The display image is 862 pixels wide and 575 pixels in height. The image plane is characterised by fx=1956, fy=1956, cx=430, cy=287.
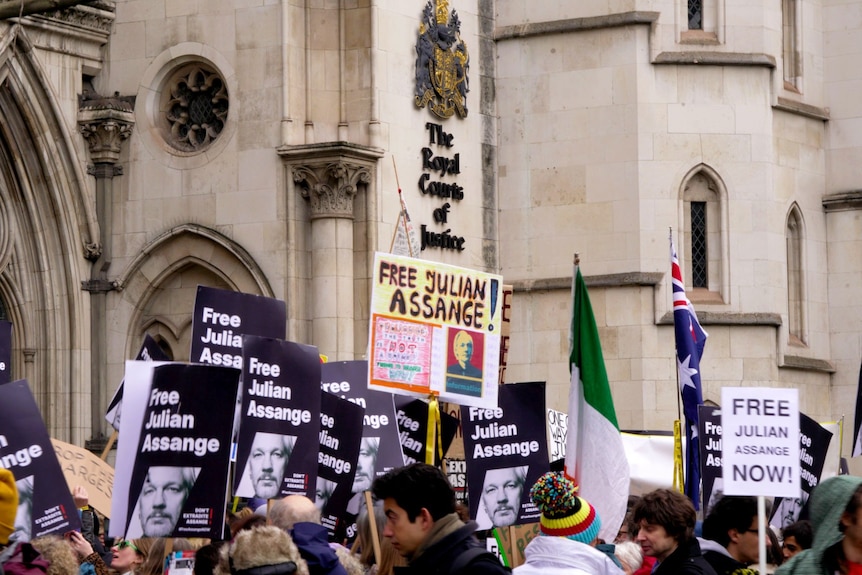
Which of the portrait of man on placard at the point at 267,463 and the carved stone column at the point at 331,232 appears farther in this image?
the carved stone column at the point at 331,232

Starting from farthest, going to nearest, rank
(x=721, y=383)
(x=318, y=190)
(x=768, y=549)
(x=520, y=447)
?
(x=721, y=383) < (x=318, y=190) < (x=520, y=447) < (x=768, y=549)

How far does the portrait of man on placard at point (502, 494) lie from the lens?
1323 centimetres

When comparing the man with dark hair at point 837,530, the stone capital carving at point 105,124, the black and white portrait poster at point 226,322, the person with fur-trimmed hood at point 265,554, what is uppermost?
the stone capital carving at point 105,124

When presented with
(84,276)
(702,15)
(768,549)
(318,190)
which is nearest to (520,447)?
(768,549)

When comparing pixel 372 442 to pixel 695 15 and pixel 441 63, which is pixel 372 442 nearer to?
pixel 441 63

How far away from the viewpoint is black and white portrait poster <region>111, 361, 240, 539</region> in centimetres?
1027

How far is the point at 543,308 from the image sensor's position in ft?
83.0

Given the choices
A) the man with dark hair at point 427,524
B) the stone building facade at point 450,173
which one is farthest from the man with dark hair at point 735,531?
the stone building facade at point 450,173

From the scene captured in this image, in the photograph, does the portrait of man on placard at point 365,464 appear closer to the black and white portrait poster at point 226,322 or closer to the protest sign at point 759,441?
the black and white portrait poster at point 226,322

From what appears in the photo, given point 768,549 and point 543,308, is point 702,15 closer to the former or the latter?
point 543,308

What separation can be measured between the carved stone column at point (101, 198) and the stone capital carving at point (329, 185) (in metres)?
2.33

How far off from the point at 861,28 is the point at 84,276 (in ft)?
36.9

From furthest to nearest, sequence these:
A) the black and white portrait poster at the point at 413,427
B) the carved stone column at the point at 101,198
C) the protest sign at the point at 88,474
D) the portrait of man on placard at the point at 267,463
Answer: the carved stone column at the point at 101,198, the black and white portrait poster at the point at 413,427, the protest sign at the point at 88,474, the portrait of man on placard at the point at 267,463

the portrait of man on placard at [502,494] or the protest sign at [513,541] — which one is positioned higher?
the portrait of man on placard at [502,494]
